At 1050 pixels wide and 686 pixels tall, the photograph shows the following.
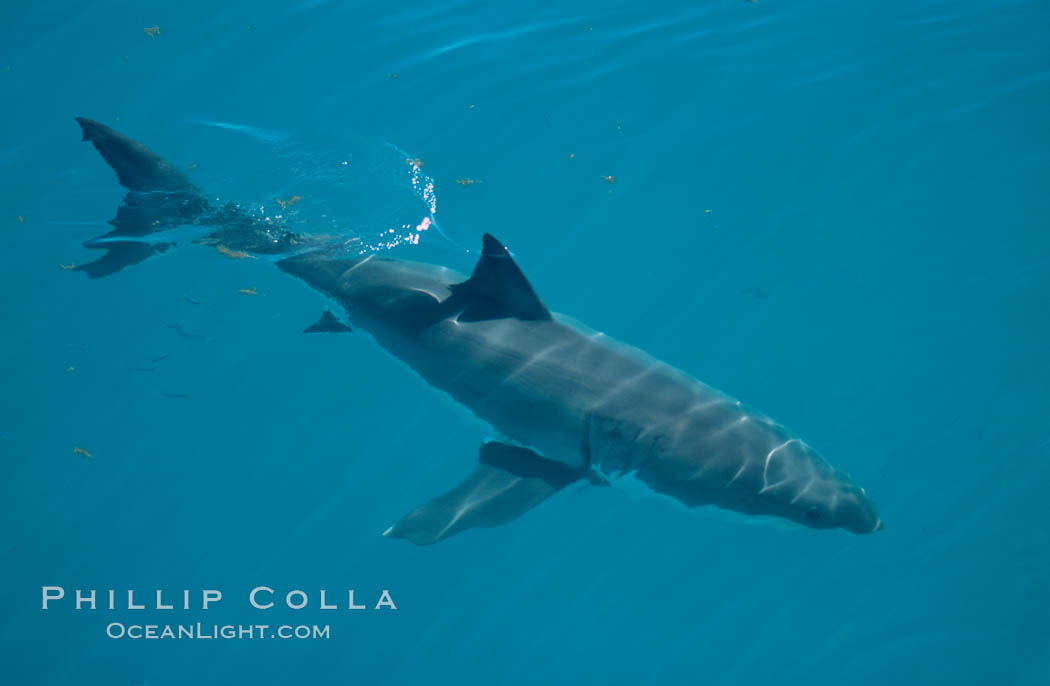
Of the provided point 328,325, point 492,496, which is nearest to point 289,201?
point 328,325

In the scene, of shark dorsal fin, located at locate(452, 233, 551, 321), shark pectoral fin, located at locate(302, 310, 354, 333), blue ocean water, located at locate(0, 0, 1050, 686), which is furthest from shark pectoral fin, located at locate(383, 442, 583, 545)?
shark pectoral fin, located at locate(302, 310, 354, 333)

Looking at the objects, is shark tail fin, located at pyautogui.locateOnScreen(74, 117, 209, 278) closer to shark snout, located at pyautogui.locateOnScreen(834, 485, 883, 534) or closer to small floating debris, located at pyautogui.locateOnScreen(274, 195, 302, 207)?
small floating debris, located at pyautogui.locateOnScreen(274, 195, 302, 207)

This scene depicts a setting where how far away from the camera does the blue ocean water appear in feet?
24.0

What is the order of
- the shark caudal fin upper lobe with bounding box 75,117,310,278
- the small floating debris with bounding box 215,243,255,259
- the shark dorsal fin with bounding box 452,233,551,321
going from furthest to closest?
the small floating debris with bounding box 215,243,255,259 → the shark caudal fin upper lobe with bounding box 75,117,310,278 → the shark dorsal fin with bounding box 452,233,551,321

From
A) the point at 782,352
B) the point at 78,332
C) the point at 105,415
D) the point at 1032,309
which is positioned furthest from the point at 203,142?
the point at 1032,309

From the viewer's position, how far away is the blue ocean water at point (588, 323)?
7328mm

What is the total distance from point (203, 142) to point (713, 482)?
8257mm

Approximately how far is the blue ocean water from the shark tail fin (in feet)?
1.10

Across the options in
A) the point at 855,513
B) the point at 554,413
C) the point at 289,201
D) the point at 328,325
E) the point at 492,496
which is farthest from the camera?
the point at 289,201

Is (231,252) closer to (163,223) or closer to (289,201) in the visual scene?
(163,223)

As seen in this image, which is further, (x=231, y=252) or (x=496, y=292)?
(x=231, y=252)

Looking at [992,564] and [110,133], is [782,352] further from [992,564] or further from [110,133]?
[110,133]

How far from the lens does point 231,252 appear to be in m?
8.74

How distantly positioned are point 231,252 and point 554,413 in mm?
4929
